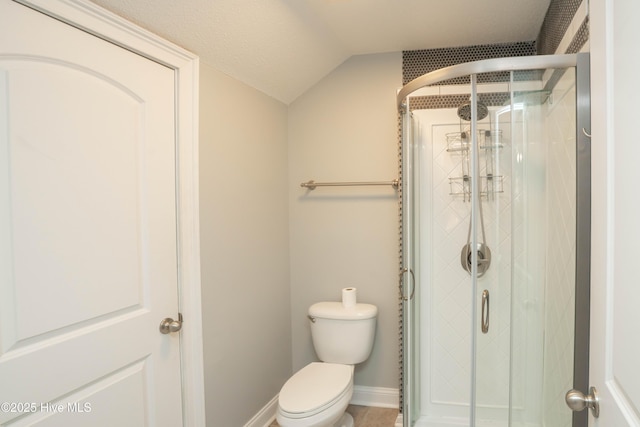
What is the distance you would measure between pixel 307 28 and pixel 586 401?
6.54ft

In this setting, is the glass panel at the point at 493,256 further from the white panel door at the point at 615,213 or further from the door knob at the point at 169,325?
the door knob at the point at 169,325

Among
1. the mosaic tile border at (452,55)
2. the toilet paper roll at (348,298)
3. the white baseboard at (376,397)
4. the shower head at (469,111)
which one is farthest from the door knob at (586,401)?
the mosaic tile border at (452,55)

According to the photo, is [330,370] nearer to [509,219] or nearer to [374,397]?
[374,397]

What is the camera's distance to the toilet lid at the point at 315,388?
180 centimetres

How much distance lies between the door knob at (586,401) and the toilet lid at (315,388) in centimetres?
120

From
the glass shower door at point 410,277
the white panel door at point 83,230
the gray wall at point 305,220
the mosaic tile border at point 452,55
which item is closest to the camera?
the white panel door at point 83,230

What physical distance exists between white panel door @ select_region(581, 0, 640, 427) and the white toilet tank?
1.48 m

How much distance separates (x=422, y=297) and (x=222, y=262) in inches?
45.2

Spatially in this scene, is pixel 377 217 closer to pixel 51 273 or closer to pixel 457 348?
pixel 457 348

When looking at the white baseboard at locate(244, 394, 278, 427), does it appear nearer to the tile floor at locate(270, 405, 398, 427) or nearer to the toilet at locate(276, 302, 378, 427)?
the tile floor at locate(270, 405, 398, 427)

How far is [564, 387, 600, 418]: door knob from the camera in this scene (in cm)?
86

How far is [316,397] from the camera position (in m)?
1.87

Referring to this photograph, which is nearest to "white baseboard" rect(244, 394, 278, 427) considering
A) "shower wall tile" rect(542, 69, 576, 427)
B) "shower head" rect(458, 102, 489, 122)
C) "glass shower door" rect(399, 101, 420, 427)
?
"glass shower door" rect(399, 101, 420, 427)

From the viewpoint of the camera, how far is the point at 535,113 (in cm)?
141
